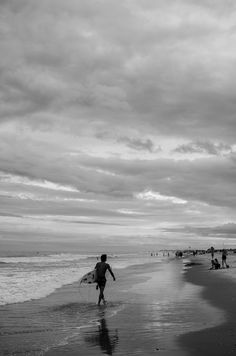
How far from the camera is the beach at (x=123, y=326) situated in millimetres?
9344

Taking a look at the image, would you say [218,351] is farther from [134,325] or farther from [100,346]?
[134,325]

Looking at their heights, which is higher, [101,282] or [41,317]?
[101,282]

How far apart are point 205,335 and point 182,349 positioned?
5.32 feet

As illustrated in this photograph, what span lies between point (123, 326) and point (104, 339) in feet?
6.18

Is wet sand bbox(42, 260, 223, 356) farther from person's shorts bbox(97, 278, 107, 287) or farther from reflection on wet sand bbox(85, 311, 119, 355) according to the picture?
person's shorts bbox(97, 278, 107, 287)

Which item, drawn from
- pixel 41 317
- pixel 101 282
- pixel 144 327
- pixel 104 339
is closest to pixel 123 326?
pixel 144 327

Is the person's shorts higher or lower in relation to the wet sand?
higher

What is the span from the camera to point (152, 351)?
29.3 ft

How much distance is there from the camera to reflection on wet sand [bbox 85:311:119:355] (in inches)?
369

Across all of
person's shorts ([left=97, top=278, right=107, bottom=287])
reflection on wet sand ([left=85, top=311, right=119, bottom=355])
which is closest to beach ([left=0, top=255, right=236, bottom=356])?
reflection on wet sand ([left=85, top=311, right=119, bottom=355])

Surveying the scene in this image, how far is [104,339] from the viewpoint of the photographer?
1034cm

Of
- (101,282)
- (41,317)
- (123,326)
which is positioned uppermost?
(101,282)

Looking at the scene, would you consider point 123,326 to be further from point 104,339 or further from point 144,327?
point 104,339

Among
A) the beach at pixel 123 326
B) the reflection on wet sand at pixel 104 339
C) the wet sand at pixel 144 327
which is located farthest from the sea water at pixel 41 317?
the reflection on wet sand at pixel 104 339
